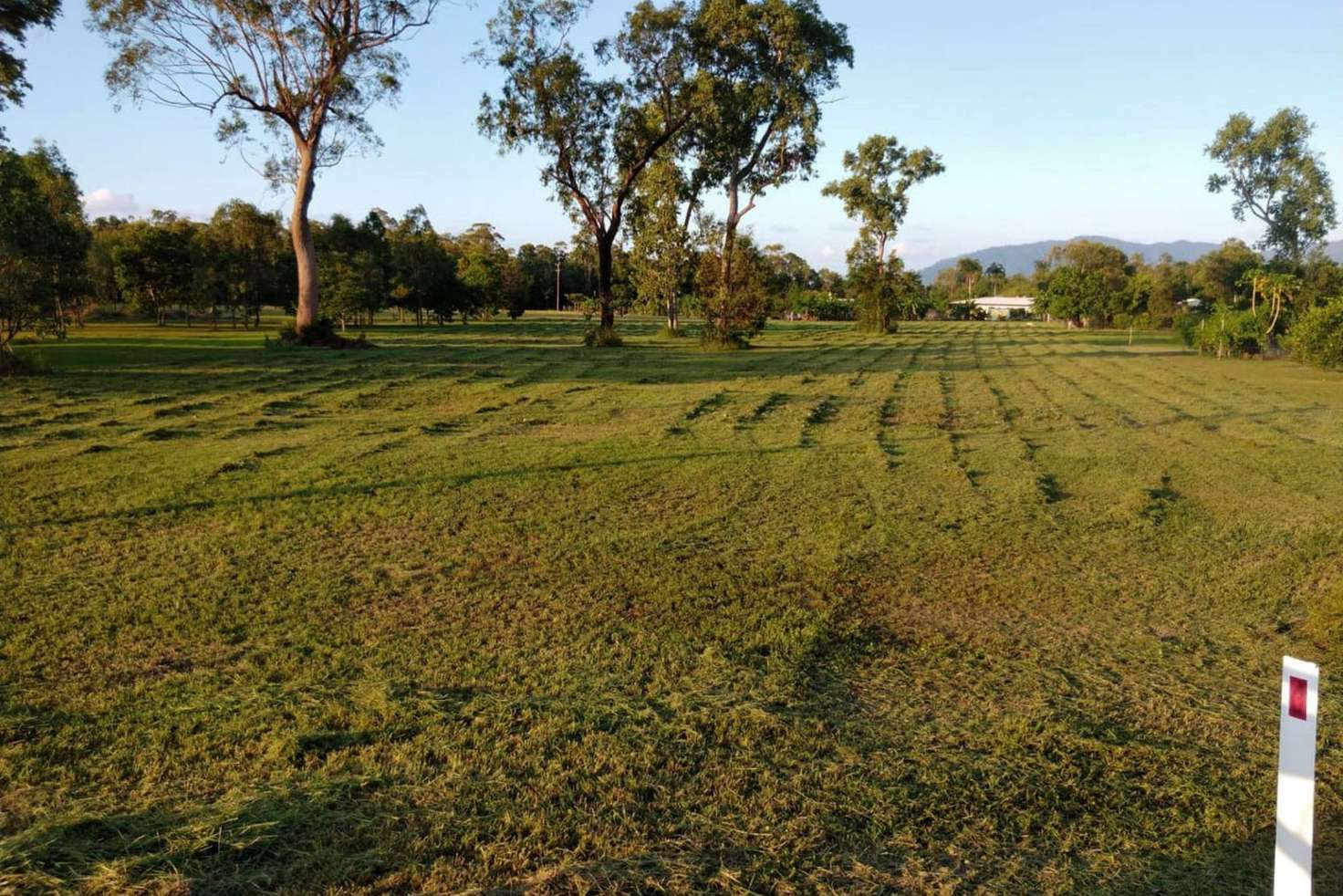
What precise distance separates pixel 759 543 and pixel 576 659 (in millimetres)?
2638

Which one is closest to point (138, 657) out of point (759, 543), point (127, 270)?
point (759, 543)

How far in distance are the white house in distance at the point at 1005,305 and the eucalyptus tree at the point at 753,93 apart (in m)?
62.9

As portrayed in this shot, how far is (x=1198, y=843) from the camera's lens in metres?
3.03

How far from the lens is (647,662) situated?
4.45 meters

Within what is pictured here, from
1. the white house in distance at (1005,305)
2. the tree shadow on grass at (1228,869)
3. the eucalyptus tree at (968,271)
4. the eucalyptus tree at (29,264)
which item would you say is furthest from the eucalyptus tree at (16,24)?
the eucalyptus tree at (968,271)

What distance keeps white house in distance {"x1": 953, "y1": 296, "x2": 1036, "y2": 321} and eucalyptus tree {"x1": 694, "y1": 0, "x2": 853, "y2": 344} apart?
6289cm

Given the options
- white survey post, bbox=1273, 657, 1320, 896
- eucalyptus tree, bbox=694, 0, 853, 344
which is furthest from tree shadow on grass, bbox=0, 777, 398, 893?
eucalyptus tree, bbox=694, 0, 853, 344

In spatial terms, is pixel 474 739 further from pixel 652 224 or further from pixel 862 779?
pixel 652 224

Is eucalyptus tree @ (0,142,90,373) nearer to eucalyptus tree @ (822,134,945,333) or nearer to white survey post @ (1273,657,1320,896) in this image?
white survey post @ (1273,657,1320,896)

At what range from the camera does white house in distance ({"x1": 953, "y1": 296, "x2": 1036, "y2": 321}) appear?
101 metres

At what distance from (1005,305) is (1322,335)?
101444 millimetres

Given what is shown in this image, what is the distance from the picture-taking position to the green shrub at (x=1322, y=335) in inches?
916

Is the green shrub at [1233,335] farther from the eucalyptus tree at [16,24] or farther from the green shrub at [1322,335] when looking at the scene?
the eucalyptus tree at [16,24]

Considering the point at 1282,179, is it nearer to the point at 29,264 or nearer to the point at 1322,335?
the point at 1322,335
